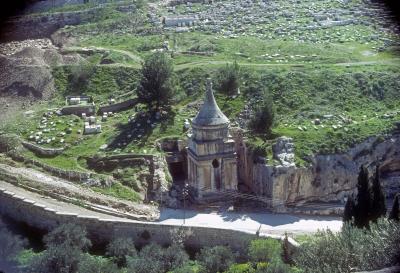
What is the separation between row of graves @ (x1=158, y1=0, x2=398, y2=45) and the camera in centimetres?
4994

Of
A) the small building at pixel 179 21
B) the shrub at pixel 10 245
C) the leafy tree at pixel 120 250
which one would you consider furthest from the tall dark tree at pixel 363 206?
the small building at pixel 179 21

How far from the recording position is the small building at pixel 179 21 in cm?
5512

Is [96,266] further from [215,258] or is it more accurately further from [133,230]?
[215,258]

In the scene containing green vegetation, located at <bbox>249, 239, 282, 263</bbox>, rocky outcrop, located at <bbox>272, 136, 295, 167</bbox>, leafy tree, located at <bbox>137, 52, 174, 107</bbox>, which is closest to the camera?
green vegetation, located at <bbox>249, 239, 282, 263</bbox>

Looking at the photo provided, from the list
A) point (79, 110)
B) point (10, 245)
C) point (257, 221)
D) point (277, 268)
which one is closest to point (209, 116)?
point (257, 221)

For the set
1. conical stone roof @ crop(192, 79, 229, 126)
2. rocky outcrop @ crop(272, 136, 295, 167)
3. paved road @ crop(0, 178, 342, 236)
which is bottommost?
paved road @ crop(0, 178, 342, 236)

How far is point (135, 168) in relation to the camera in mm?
29938

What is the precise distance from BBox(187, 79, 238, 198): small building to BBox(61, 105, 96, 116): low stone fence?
10074 millimetres

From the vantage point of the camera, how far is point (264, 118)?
31.1m

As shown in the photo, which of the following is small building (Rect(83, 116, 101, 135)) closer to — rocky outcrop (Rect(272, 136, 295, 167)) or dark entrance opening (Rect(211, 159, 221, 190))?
dark entrance opening (Rect(211, 159, 221, 190))

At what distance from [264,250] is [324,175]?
801cm

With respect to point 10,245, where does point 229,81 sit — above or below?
above

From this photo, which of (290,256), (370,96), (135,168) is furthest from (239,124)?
(290,256)

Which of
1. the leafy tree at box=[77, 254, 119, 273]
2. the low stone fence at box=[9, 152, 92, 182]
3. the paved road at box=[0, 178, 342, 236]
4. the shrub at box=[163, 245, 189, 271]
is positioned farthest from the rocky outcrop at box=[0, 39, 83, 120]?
the shrub at box=[163, 245, 189, 271]
